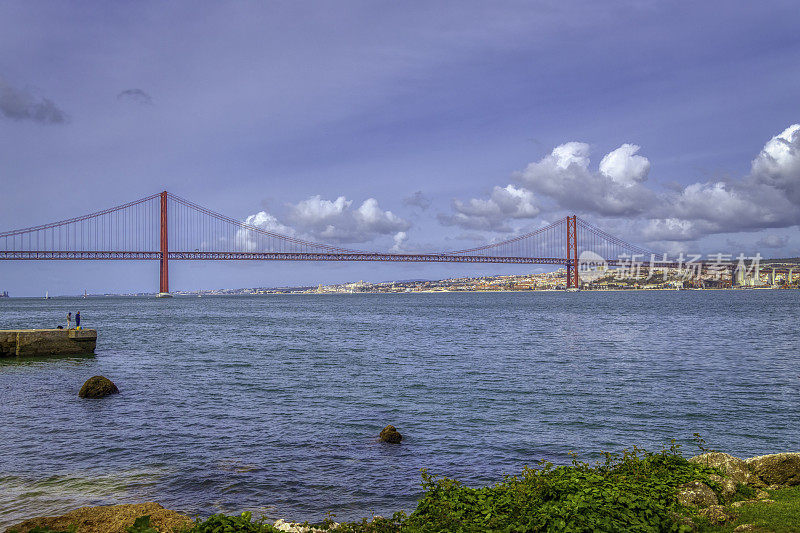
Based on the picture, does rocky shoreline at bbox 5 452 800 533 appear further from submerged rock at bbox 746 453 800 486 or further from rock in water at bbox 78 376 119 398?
rock in water at bbox 78 376 119 398

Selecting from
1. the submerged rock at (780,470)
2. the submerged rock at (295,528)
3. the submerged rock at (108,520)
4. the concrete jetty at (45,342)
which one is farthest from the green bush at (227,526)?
the concrete jetty at (45,342)

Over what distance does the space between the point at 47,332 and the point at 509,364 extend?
2354 centimetres

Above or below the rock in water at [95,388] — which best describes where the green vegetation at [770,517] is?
above

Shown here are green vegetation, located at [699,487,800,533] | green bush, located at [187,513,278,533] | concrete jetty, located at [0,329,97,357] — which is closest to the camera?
green bush, located at [187,513,278,533]

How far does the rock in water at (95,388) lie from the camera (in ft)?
57.8

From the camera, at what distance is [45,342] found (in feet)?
94.9

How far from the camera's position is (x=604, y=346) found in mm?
32625

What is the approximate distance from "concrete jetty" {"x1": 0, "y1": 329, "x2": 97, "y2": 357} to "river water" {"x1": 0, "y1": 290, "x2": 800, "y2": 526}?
5.76 ft

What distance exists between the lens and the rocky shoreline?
651 centimetres

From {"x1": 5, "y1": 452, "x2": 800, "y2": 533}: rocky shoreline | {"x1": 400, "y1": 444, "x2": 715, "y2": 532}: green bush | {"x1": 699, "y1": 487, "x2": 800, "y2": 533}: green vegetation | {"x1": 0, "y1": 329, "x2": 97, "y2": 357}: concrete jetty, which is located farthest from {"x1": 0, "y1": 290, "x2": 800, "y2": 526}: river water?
{"x1": 699, "y1": 487, "x2": 800, "y2": 533}: green vegetation

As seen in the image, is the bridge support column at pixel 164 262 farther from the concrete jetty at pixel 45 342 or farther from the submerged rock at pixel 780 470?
the submerged rock at pixel 780 470

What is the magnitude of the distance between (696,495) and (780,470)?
6.70ft

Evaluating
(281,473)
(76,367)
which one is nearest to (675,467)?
(281,473)

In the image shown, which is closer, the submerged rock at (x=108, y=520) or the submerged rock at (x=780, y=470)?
the submerged rock at (x=108, y=520)
